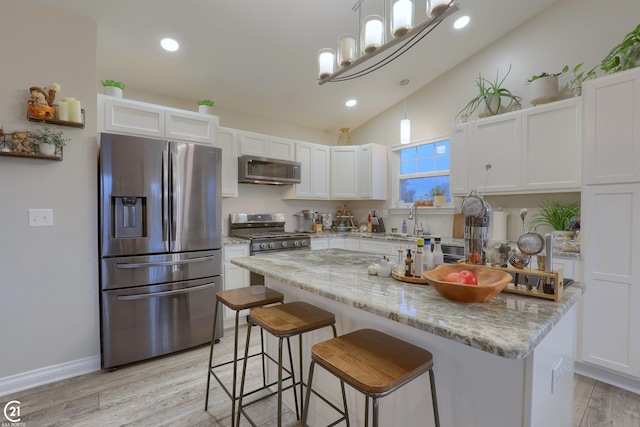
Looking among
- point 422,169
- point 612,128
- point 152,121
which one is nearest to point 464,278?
point 612,128

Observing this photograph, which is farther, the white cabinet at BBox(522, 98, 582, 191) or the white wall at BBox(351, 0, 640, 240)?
the white wall at BBox(351, 0, 640, 240)

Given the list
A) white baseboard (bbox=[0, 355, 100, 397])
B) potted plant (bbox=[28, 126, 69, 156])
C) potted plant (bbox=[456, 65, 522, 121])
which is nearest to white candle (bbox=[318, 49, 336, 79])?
potted plant (bbox=[28, 126, 69, 156])

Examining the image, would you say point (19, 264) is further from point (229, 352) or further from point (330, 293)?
point (330, 293)

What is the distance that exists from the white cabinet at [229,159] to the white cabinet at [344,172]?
1535 mm

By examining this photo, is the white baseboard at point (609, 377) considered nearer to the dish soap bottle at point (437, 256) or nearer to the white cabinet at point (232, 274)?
the dish soap bottle at point (437, 256)

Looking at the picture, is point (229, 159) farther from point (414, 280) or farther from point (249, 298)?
point (414, 280)

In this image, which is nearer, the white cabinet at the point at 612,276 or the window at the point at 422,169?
the white cabinet at the point at 612,276

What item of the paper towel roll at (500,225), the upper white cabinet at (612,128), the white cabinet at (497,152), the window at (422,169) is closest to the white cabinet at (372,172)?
the window at (422,169)

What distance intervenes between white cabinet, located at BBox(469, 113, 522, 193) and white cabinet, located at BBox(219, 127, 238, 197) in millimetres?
2721

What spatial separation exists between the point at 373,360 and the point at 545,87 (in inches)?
123

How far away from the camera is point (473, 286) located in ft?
3.27

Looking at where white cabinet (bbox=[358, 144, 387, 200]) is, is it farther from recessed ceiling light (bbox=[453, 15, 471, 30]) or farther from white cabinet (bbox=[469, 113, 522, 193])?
recessed ceiling light (bbox=[453, 15, 471, 30])

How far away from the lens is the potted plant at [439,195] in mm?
3752

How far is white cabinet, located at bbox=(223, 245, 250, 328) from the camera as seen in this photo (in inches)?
123
